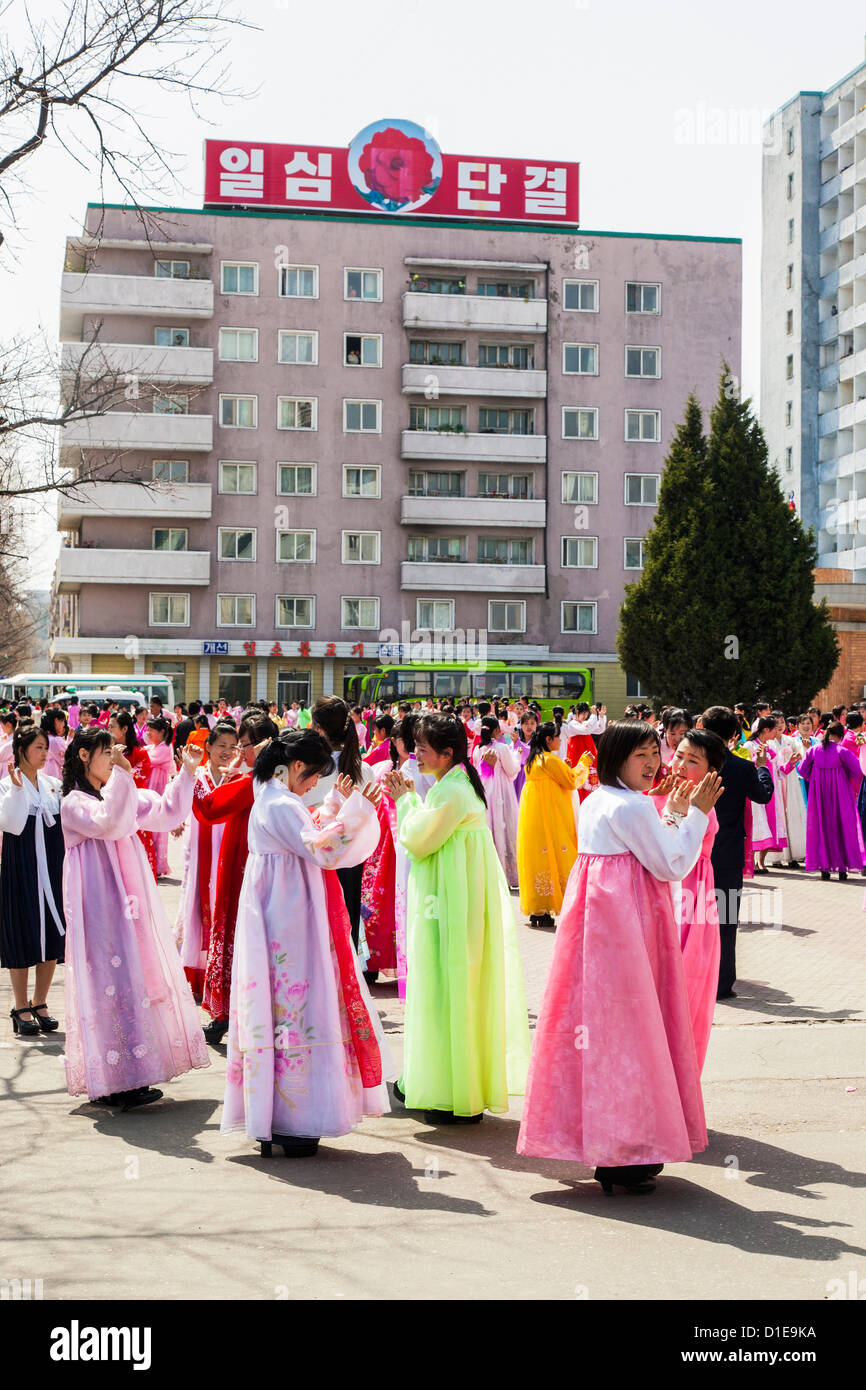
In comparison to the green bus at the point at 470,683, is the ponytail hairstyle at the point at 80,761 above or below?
below

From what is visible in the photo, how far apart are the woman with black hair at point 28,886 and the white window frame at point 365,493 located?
1701 inches

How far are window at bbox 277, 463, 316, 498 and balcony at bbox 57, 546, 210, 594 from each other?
390 centimetres

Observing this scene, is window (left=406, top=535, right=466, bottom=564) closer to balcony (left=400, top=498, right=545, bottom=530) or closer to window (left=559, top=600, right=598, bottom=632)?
balcony (left=400, top=498, right=545, bottom=530)

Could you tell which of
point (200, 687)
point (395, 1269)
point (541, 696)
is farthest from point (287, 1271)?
point (200, 687)

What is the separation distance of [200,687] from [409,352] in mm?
13647

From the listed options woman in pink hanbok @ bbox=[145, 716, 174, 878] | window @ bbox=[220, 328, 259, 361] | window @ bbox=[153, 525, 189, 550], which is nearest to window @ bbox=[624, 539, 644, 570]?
window @ bbox=[220, 328, 259, 361]

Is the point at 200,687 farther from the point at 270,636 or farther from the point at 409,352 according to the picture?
the point at 409,352

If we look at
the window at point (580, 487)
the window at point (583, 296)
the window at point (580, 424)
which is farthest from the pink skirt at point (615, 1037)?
the window at point (583, 296)

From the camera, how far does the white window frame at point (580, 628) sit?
53062 millimetres

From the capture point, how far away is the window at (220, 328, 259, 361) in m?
50.4

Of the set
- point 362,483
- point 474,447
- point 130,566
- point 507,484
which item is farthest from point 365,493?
point 130,566

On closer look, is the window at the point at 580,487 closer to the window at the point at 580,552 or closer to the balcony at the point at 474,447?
the window at the point at 580,552

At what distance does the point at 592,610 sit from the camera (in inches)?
2098

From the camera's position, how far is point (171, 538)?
5034 centimetres
